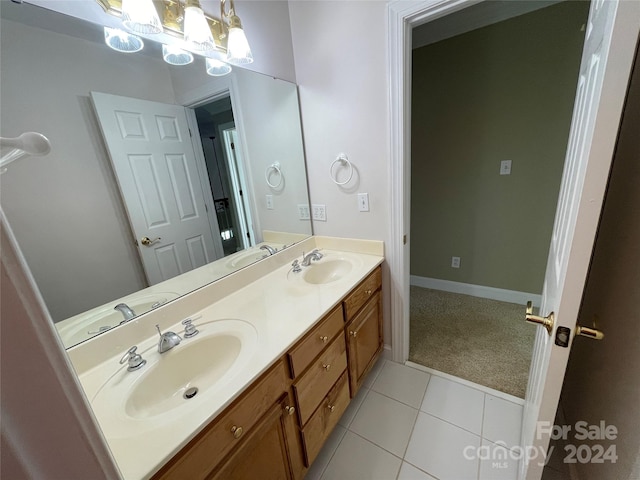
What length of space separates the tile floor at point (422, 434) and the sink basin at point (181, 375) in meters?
0.76

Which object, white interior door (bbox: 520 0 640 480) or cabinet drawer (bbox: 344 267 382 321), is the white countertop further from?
white interior door (bbox: 520 0 640 480)

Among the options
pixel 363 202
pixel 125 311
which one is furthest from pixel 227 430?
pixel 363 202

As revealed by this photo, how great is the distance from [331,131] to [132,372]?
148 centimetres

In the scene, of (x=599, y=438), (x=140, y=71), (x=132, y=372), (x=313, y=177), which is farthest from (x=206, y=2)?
(x=599, y=438)

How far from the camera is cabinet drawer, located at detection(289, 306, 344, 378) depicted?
93 cm

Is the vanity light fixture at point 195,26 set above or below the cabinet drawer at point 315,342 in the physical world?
above

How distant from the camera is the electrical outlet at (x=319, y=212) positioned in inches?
69.8

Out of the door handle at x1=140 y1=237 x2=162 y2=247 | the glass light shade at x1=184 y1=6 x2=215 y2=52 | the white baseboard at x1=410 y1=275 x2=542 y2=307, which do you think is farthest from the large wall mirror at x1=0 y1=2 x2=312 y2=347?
the white baseboard at x1=410 y1=275 x2=542 y2=307

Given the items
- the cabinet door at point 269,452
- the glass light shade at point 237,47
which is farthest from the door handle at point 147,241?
the glass light shade at point 237,47

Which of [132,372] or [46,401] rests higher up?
[46,401]

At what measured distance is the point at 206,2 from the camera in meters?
1.13

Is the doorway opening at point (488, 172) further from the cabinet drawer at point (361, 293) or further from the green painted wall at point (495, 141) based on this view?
the cabinet drawer at point (361, 293)

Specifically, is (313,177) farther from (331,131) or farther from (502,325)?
(502,325)

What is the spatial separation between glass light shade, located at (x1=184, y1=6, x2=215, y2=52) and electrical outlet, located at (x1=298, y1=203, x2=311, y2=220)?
38.8 inches
